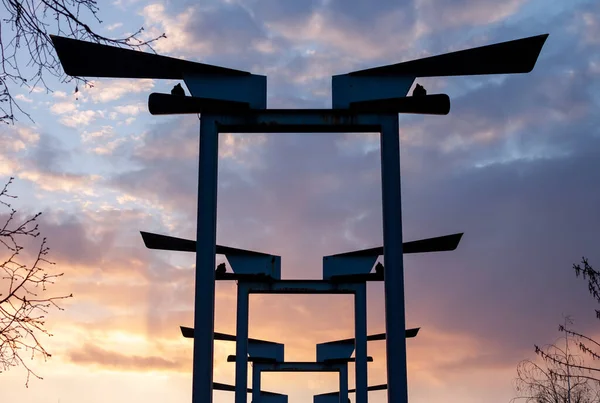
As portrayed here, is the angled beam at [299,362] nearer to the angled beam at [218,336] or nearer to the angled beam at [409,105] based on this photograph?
the angled beam at [218,336]

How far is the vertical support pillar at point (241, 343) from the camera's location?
2520 cm

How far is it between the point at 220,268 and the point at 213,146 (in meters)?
7.98

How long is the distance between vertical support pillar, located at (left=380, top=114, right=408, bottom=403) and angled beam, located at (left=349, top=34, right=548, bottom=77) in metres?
0.79

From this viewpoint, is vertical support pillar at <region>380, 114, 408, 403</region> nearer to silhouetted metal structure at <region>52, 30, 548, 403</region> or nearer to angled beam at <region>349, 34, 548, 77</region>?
silhouetted metal structure at <region>52, 30, 548, 403</region>

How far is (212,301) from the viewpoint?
12570 mm

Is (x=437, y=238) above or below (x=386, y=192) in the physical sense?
above

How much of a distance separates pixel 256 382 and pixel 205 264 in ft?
82.3

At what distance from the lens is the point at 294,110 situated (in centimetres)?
1350

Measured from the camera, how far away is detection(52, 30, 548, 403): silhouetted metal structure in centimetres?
1256

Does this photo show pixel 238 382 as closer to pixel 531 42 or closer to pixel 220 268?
pixel 220 268

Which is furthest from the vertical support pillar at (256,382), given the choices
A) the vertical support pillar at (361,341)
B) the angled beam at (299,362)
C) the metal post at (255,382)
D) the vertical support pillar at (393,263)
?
the vertical support pillar at (393,263)

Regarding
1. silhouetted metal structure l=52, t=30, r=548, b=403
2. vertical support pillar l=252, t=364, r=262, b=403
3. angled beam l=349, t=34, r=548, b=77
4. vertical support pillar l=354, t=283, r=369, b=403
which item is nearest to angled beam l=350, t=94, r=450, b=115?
silhouetted metal structure l=52, t=30, r=548, b=403

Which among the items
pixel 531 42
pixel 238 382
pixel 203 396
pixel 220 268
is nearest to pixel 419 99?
pixel 531 42

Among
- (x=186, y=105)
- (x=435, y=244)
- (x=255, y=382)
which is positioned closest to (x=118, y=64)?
(x=186, y=105)
